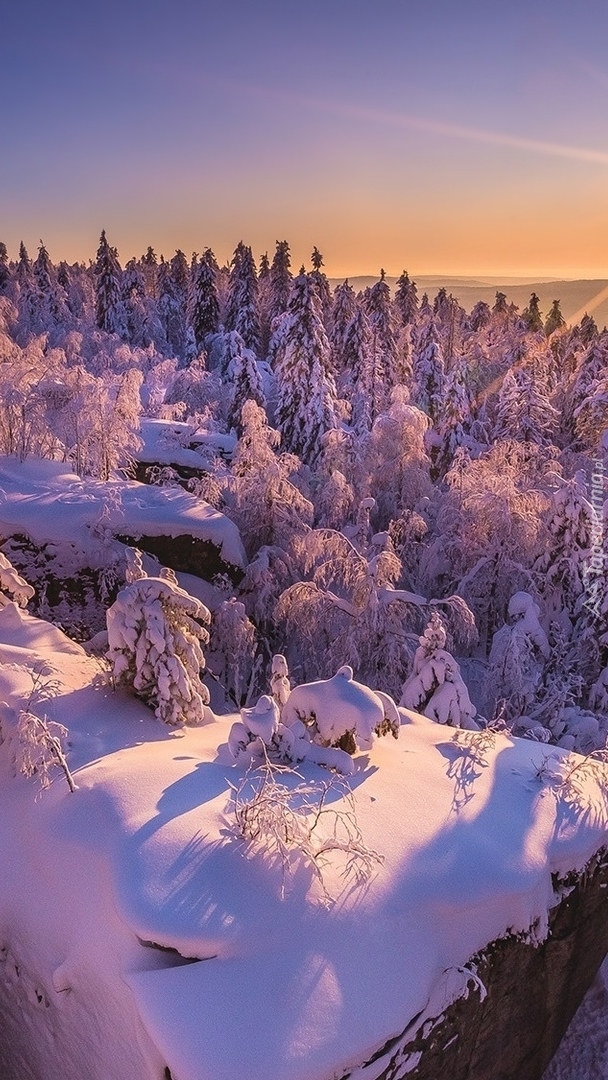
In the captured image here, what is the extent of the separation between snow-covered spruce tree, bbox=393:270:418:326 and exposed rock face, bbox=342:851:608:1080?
206 ft

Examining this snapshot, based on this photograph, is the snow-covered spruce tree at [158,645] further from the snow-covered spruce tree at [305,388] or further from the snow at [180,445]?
the snow-covered spruce tree at [305,388]

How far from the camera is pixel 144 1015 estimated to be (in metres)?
5.27

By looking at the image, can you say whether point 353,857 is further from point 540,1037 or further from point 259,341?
point 259,341

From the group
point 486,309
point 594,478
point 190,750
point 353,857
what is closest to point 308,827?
point 353,857

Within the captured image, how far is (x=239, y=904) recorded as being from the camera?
6.06m

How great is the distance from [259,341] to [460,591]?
39303 millimetres

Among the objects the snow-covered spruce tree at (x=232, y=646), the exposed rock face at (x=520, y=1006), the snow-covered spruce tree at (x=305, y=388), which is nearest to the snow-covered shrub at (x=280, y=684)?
the exposed rock face at (x=520, y=1006)

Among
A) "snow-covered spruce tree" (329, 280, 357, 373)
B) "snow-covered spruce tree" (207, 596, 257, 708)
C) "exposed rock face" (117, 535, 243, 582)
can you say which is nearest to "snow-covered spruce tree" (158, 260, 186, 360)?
"snow-covered spruce tree" (329, 280, 357, 373)

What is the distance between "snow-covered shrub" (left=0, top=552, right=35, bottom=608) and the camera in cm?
1238

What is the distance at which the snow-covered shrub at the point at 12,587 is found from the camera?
40.6 ft

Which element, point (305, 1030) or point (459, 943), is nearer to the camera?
point (305, 1030)

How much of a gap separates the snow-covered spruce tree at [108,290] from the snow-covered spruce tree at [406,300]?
91.4 feet

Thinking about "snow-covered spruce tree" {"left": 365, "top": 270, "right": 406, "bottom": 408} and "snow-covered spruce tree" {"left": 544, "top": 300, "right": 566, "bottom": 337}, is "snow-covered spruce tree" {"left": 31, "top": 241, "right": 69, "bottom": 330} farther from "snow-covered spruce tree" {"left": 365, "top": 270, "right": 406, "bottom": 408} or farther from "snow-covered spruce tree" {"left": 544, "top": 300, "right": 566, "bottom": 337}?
"snow-covered spruce tree" {"left": 544, "top": 300, "right": 566, "bottom": 337}

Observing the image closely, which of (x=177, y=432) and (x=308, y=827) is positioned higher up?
(x=177, y=432)
